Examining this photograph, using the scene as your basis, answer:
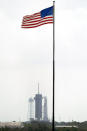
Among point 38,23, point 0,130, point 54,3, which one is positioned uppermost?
point 54,3

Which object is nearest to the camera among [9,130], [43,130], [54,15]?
[54,15]

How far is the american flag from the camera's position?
36594 millimetres

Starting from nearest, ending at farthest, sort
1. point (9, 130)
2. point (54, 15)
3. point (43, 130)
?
point (54, 15) < point (43, 130) < point (9, 130)

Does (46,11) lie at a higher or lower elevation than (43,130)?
higher

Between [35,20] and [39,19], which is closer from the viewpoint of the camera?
[39,19]

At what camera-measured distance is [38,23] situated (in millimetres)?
36656

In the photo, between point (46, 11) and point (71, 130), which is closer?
point (46, 11)

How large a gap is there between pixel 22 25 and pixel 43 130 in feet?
472

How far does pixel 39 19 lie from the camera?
36688 mm

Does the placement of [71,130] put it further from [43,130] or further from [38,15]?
[38,15]

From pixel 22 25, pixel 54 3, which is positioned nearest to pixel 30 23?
pixel 22 25

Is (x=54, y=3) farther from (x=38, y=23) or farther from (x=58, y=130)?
(x=58, y=130)

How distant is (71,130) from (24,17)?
15443 centimetres

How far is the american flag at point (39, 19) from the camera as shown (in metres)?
36.6
